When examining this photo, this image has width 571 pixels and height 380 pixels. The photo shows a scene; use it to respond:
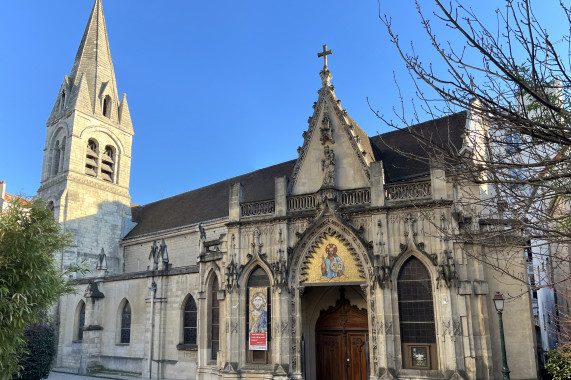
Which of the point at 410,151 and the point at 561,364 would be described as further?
the point at 410,151

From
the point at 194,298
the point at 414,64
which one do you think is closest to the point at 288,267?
the point at 194,298

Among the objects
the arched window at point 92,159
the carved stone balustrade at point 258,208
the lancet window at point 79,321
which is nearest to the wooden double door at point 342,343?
the carved stone balustrade at point 258,208

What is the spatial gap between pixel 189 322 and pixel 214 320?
441cm

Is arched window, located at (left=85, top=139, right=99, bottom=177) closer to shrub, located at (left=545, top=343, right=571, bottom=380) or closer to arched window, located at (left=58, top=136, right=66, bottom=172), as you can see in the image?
arched window, located at (left=58, top=136, right=66, bottom=172)

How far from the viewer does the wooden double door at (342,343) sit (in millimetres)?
17547

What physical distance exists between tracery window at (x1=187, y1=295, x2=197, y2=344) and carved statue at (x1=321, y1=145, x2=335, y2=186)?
10.2m

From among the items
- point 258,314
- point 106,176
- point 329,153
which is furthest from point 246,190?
point 106,176

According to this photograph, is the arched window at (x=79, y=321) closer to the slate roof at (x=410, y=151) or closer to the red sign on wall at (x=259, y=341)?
the red sign on wall at (x=259, y=341)

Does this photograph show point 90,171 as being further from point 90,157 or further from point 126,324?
point 126,324

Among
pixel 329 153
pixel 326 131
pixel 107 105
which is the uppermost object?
pixel 107 105

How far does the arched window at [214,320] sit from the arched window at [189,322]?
3.76 meters

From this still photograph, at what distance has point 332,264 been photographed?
16.5m

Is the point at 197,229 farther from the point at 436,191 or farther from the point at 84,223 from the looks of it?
the point at 436,191

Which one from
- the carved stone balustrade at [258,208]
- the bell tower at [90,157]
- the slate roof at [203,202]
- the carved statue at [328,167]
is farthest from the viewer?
the bell tower at [90,157]
